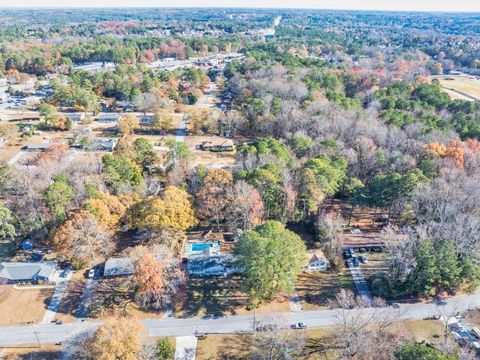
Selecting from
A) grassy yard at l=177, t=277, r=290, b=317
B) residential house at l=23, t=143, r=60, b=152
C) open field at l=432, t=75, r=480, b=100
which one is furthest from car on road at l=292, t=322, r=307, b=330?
open field at l=432, t=75, r=480, b=100

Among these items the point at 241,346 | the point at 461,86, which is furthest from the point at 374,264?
the point at 461,86

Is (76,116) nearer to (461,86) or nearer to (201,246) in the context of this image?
(201,246)

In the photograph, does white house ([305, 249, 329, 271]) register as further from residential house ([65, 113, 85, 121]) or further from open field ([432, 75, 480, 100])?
open field ([432, 75, 480, 100])

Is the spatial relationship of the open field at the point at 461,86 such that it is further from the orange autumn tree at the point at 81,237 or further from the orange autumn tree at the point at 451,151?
the orange autumn tree at the point at 81,237

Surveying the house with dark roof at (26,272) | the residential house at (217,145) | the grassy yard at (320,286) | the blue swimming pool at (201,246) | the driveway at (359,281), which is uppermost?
the residential house at (217,145)

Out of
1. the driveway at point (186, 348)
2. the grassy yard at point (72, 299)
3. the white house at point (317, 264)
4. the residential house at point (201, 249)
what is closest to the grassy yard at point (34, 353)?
the grassy yard at point (72, 299)

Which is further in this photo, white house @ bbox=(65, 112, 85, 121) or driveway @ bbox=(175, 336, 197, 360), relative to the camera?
white house @ bbox=(65, 112, 85, 121)

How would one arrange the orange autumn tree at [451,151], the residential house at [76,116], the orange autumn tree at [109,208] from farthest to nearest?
the residential house at [76,116] → the orange autumn tree at [451,151] → the orange autumn tree at [109,208]
